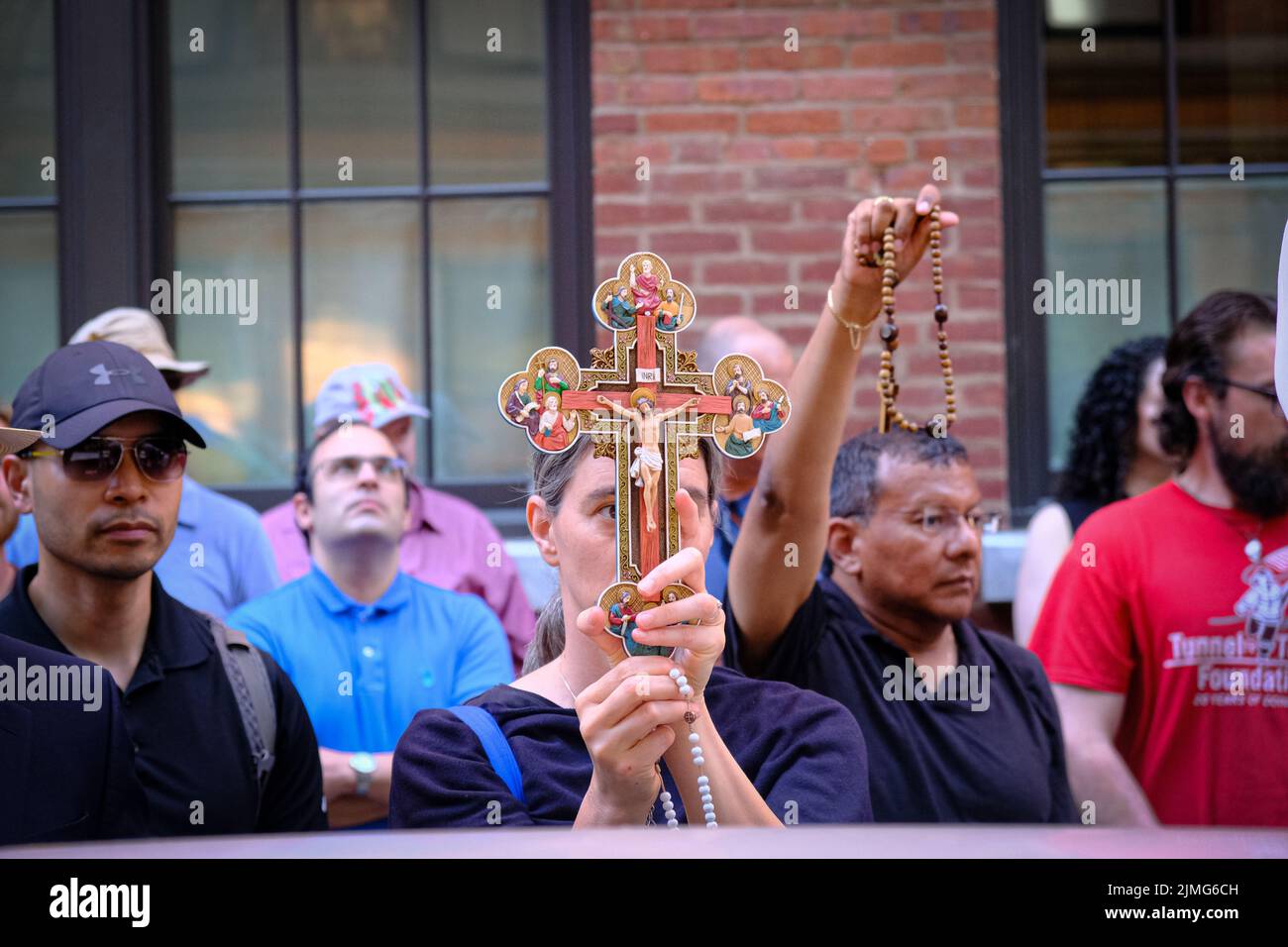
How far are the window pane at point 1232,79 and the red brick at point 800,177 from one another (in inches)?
48.1

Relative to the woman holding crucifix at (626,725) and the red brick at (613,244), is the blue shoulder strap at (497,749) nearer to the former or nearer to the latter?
the woman holding crucifix at (626,725)

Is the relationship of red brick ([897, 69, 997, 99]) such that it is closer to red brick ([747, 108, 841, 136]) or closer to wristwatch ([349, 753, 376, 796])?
red brick ([747, 108, 841, 136])

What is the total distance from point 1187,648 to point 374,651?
1.80 m

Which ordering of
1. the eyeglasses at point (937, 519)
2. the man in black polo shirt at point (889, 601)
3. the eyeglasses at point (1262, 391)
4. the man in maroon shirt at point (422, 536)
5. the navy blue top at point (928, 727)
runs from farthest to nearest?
the man in maroon shirt at point (422, 536), the eyeglasses at point (1262, 391), the eyeglasses at point (937, 519), the navy blue top at point (928, 727), the man in black polo shirt at point (889, 601)

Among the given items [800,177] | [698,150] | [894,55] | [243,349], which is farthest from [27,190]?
[894,55]

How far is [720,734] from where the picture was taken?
6.59 feet

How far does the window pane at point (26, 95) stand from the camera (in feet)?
15.3

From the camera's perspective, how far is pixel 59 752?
2.11 meters

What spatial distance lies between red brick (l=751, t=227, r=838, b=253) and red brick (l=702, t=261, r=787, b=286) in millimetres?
50

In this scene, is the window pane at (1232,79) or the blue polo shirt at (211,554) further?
the window pane at (1232,79)

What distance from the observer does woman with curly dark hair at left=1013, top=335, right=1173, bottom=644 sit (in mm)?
3930

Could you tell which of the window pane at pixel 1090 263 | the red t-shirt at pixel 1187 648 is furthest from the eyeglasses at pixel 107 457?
the window pane at pixel 1090 263

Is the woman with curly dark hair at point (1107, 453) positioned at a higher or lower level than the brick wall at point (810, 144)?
lower

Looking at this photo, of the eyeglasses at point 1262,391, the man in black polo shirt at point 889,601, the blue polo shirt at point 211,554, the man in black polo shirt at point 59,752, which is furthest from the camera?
the blue polo shirt at point 211,554
